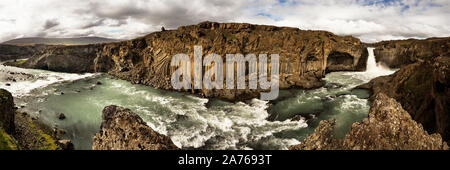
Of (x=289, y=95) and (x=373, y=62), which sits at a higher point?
(x=373, y=62)

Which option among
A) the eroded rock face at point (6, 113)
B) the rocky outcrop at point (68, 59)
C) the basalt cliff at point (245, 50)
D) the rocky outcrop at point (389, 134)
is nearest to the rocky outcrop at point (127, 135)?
the rocky outcrop at point (389, 134)

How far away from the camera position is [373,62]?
184 feet

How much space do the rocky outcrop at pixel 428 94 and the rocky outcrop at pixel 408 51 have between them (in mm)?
37508

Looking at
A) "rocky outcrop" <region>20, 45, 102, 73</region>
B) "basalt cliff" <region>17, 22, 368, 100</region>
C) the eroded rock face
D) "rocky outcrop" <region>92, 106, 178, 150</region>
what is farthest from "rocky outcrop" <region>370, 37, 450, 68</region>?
"rocky outcrop" <region>20, 45, 102, 73</region>

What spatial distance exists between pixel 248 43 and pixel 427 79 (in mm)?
25957

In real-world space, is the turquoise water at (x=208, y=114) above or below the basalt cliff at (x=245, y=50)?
below

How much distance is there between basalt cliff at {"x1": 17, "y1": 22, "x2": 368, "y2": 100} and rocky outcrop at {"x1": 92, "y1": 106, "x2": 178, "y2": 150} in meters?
24.3

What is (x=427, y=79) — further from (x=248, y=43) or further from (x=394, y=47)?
(x=394, y=47)

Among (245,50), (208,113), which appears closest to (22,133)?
(208,113)

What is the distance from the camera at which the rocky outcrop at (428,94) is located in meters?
11.9

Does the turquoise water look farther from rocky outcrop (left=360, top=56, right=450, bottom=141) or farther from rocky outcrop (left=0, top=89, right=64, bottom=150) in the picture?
rocky outcrop (left=360, top=56, right=450, bottom=141)

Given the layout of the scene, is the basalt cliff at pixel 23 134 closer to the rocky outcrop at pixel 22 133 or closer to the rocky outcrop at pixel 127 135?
the rocky outcrop at pixel 22 133

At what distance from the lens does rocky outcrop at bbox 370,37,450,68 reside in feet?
155

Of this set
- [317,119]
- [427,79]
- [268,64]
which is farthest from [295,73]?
[427,79]
